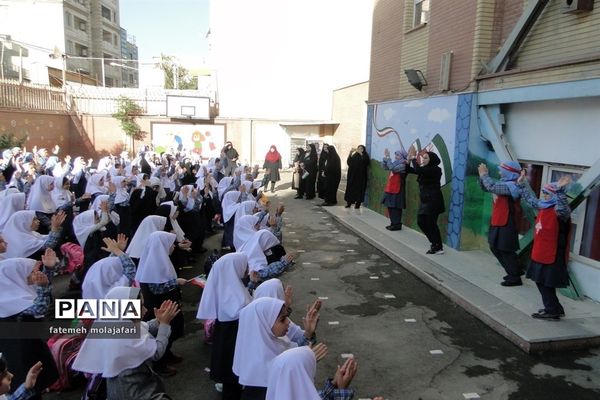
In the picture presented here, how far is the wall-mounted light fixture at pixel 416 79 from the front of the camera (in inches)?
389

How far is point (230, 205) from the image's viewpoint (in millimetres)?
8320

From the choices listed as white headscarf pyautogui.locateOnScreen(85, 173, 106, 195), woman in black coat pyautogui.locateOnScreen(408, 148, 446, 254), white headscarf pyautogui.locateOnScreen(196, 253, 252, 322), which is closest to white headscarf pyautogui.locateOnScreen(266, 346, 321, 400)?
white headscarf pyautogui.locateOnScreen(196, 253, 252, 322)

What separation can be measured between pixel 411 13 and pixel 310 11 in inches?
598

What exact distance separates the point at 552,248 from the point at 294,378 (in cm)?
410

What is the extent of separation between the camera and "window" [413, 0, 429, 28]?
10395 millimetres

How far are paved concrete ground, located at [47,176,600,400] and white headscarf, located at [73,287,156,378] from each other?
1.27m

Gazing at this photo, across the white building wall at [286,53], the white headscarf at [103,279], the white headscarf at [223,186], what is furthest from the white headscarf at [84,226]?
the white building wall at [286,53]

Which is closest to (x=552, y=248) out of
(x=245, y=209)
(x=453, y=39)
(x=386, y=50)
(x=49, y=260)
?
(x=245, y=209)

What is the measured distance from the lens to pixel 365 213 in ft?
41.3

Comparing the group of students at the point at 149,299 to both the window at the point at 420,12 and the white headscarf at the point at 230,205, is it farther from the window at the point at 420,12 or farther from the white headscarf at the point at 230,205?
the window at the point at 420,12

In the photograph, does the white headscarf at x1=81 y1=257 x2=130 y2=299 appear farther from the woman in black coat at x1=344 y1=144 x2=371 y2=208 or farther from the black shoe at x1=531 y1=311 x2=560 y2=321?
the woman in black coat at x1=344 y1=144 x2=371 y2=208

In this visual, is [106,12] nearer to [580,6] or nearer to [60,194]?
[60,194]

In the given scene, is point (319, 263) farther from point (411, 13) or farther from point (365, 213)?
point (411, 13)

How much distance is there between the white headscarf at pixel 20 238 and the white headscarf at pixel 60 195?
99.1 inches
